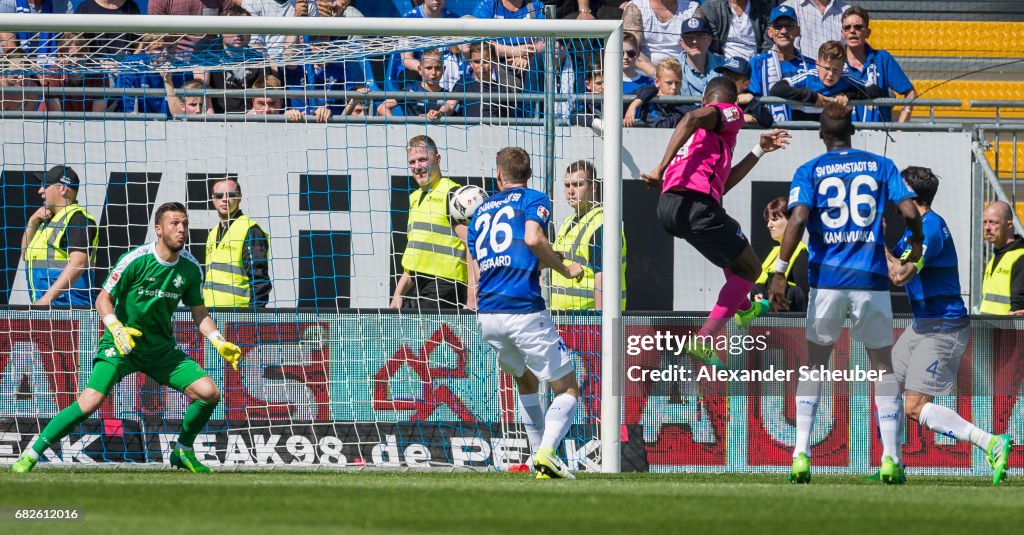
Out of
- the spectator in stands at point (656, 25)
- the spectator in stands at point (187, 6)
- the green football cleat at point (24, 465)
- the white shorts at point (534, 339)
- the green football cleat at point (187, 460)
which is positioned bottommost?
A: the green football cleat at point (187, 460)

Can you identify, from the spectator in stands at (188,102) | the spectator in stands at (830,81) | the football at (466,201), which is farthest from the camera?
the spectator in stands at (830,81)

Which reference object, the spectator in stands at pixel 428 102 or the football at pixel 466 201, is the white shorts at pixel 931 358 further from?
the spectator in stands at pixel 428 102

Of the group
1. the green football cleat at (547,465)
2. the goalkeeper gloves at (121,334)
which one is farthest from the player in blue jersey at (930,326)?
the goalkeeper gloves at (121,334)

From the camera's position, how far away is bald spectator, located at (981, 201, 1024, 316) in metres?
9.98

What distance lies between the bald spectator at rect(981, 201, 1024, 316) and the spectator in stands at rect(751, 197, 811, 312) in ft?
4.76

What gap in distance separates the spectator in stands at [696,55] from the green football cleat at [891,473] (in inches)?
202

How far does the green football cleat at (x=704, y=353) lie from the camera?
9.34 metres

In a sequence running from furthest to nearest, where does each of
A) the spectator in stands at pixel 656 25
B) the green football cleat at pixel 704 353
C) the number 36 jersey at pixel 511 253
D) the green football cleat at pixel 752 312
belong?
1. the spectator in stands at pixel 656 25
2. the green football cleat at pixel 704 353
3. the green football cleat at pixel 752 312
4. the number 36 jersey at pixel 511 253

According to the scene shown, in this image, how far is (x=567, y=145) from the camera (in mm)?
10234

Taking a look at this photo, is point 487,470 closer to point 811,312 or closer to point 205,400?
→ point 205,400

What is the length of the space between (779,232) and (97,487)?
602 cm

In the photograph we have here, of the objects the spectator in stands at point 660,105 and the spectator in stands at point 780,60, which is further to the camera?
the spectator in stands at point 780,60

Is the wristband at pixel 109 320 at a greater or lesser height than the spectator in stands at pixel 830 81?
lesser

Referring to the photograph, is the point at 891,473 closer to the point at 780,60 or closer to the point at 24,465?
the point at 780,60
